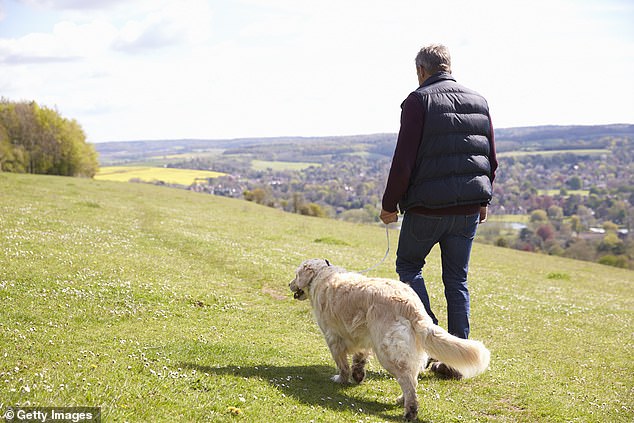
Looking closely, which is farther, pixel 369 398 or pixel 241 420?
pixel 369 398

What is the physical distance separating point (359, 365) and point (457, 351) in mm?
1774

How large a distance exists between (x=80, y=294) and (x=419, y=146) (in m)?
7.73

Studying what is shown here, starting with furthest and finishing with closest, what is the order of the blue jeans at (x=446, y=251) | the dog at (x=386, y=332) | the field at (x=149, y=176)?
the field at (x=149, y=176)
the blue jeans at (x=446, y=251)
the dog at (x=386, y=332)

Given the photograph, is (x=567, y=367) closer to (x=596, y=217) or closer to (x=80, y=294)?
(x=80, y=294)

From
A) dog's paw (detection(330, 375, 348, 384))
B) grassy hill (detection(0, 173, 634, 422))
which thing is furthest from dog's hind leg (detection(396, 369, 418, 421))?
dog's paw (detection(330, 375, 348, 384))

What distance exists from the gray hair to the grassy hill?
15.8 feet

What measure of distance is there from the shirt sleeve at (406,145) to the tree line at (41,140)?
7666 centimetres

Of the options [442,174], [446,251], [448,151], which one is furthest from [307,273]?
[448,151]

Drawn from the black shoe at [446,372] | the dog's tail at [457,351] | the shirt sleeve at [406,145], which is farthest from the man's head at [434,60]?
the black shoe at [446,372]

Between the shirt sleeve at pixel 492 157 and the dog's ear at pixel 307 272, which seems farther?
the dog's ear at pixel 307 272

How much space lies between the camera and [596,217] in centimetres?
11600

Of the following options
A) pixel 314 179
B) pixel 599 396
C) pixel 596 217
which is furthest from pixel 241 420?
pixel 314 179

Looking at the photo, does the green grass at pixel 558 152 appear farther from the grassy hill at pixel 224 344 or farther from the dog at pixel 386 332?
the dog at pixel 386 332

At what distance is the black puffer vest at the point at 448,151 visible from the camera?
7.13 metres
